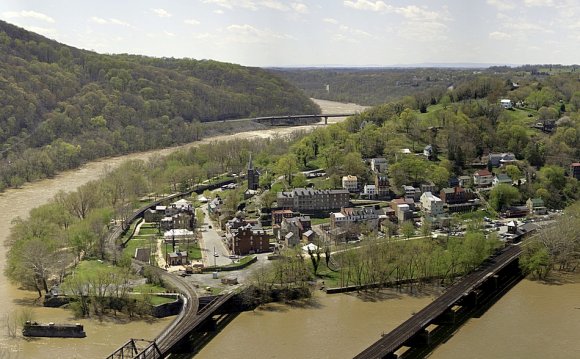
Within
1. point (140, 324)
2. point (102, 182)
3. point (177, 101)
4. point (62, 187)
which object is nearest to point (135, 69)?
point (177, 101)

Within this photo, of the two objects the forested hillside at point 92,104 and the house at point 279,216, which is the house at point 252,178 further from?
the forested hillside at point 92,104

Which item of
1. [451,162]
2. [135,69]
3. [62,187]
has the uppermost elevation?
[135,69]

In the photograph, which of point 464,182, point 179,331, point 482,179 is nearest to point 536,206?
point 482,179

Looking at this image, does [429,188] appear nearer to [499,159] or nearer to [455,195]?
[455,195]

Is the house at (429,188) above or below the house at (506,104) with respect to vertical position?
below

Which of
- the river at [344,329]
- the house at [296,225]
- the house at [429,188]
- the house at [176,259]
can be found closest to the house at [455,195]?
the house at [429,188]

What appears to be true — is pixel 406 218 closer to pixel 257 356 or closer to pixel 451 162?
pixel 451 162

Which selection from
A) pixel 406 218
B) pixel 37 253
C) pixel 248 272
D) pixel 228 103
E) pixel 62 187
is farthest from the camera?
pixel 228 103
